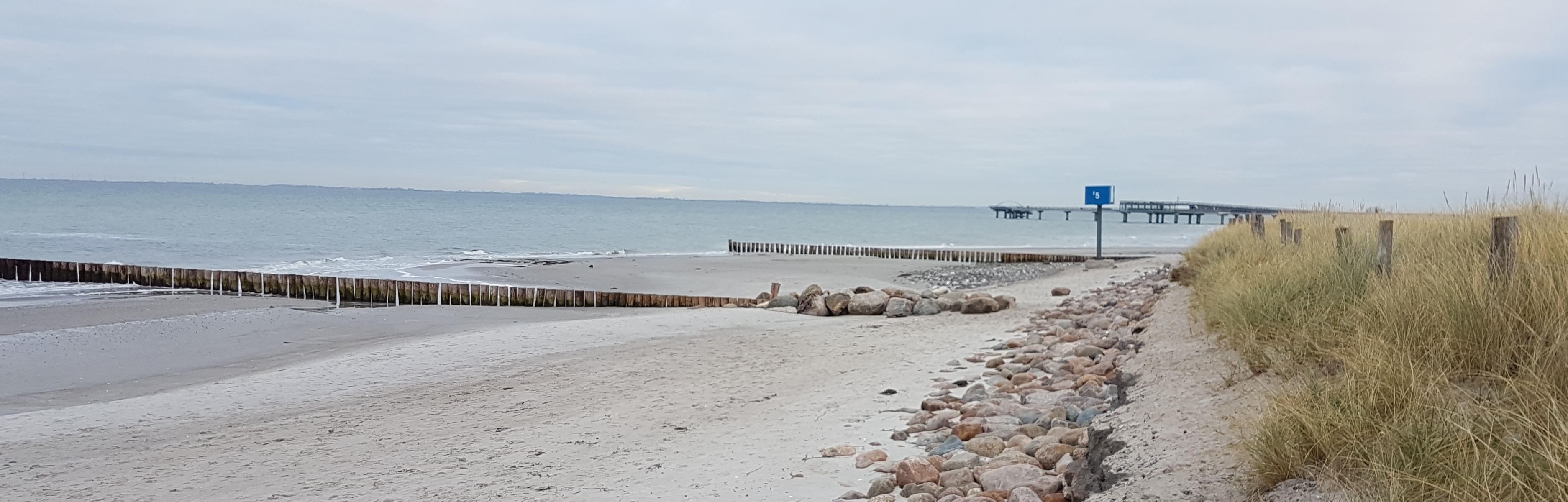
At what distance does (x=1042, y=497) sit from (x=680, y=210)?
438 ft

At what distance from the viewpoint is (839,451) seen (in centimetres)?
613

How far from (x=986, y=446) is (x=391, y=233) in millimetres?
48249

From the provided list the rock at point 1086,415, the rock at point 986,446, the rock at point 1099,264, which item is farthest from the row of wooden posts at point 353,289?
the rock at point 986,446

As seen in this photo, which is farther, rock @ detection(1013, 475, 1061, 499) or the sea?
the sea

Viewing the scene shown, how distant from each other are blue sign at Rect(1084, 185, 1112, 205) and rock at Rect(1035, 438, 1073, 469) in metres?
24.9

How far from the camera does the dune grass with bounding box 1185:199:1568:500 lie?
9.73 feet

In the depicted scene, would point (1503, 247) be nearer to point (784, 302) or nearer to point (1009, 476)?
point (1009, 476)

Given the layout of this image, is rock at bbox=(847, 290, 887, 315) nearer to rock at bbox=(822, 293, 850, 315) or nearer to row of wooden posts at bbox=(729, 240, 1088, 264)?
rock at bbox=(822, 293, 850, 315)

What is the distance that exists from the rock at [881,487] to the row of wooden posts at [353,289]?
12.6m

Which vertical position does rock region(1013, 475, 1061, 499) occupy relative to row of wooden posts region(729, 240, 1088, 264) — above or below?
below

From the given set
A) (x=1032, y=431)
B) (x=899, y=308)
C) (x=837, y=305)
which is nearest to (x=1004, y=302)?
(x=899, y=308)

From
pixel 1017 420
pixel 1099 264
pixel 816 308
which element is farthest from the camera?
pixel 1099 264

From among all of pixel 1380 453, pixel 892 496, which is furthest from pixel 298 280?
pixel 1380 453

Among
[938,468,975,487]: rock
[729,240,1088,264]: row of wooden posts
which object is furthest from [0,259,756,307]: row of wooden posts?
[729,240,1088,264]: row of wooden posts
